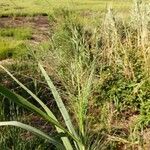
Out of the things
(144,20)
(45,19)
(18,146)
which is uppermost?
(144,20)

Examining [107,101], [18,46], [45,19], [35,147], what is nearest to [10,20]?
[45,19]

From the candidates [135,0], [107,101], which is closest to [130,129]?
[107,101]

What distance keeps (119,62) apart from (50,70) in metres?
0.78

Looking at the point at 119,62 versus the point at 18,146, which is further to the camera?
the point at 119,62

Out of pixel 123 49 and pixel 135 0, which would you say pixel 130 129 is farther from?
pixel 135 0

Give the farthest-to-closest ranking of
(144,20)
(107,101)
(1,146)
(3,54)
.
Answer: (3,54) < (144,20) < (107,101) < (1,146)

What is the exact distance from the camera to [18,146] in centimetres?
295

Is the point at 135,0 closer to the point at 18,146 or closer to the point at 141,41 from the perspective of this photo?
the point at 141,41

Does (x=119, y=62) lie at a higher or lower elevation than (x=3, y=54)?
higher

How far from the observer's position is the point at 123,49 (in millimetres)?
4633

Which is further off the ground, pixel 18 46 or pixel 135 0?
pixel 135 0

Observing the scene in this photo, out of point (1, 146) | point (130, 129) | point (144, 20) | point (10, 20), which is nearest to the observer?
point (1, 146)

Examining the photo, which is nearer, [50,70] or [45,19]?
[50,70]

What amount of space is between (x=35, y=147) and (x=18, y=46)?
454 centimetres
